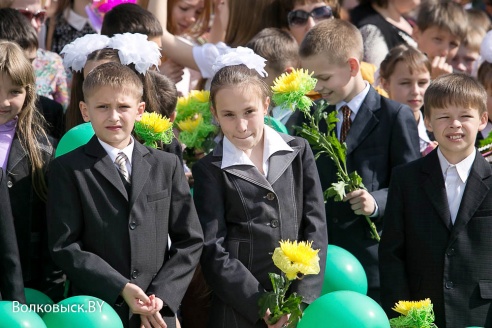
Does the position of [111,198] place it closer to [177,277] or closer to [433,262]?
[177,277]

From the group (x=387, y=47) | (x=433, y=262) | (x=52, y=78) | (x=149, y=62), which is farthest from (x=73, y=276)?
(x=387, y=47)

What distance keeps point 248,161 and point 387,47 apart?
295 cm

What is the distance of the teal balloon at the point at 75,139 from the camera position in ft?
17.9

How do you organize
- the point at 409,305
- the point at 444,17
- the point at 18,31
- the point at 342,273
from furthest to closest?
the point at 444,17
the point at 18,31
the point at 342,273
the point at 409,305

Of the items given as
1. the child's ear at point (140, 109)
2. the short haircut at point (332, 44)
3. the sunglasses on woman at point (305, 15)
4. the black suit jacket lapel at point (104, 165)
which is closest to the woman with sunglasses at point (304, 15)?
the sunglasses on woman at point (305, 15)

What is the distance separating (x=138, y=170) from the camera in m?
5.09

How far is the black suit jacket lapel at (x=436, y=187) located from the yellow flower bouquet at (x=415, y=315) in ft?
1.86

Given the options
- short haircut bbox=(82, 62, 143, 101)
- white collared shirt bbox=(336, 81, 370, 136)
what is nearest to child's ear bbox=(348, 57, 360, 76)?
white collared shirt bbox=(336, 81, 370, 136)

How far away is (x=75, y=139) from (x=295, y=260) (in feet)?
4.82

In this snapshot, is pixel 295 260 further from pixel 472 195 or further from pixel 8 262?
pixel 8 262

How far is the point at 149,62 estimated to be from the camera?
231 inches

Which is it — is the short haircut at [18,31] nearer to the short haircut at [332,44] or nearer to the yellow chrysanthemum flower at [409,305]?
the short haircut at [332,44]

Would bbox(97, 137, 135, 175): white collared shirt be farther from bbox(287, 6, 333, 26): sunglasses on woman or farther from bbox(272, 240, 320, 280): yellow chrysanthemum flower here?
bbox(287, 6, 333, 26): sunglasses on woman

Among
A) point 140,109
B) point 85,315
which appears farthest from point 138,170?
point 85,315
